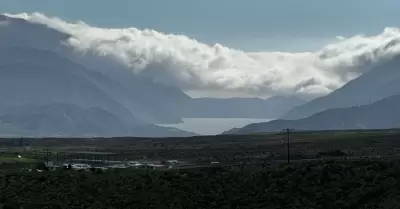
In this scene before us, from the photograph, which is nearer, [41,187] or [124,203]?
[124,203]

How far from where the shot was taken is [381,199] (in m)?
46.6

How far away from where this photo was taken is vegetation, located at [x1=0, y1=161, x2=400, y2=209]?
48.9 meters

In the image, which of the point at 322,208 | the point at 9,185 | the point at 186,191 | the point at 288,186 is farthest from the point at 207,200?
the point at 9,185

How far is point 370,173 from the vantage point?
52.7m

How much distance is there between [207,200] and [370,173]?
13.9 m

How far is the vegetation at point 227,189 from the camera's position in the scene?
161 ft

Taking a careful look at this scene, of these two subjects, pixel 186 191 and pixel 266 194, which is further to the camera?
pixel 186 191

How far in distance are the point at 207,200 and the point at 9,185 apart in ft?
66.3

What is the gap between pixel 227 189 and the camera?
54.8 metres

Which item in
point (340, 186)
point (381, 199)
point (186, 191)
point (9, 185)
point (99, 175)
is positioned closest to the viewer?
point (381, 199)

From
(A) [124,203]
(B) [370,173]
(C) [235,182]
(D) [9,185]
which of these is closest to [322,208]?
(B) [370,173]

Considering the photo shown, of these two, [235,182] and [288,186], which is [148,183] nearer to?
[235,182]

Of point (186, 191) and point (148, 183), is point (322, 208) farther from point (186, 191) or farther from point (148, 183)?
point (148, 183)

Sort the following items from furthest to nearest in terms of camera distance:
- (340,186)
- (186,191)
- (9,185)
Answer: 1. (9,185)
2. (186,191)
3. (340,186)
